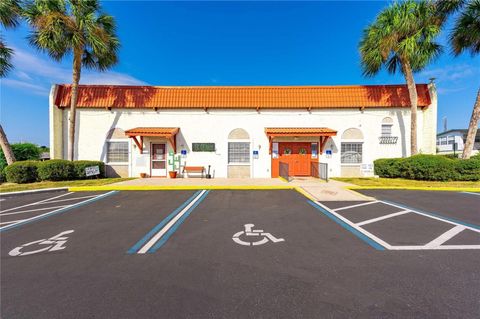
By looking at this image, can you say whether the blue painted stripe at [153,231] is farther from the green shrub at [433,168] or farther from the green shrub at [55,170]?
the green shrub at [433,168]

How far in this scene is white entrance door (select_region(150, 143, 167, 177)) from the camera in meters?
13.1

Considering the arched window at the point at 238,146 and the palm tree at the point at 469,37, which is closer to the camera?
the palm tree at the point at 469,37

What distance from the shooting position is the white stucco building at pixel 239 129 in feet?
42.5

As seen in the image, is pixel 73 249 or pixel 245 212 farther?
pixel 245 212

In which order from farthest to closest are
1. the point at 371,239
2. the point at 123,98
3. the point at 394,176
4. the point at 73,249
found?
the point at 123,98 → the point at 394,176 → the point at 371,239 → the point at 73,249

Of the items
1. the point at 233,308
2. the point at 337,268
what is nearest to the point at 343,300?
the point at 337,268

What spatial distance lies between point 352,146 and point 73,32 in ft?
→ 60.5

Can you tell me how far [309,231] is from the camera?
169 inches

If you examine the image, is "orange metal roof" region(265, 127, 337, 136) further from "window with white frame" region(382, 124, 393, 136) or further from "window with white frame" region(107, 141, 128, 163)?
"window with white frame" region(107, 141, 128, 163)

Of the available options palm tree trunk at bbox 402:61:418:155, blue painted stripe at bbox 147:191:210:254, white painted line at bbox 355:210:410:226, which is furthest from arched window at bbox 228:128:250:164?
palm tree trunk at bbox 402:61:418:155

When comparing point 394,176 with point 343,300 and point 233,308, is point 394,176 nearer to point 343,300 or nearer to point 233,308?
point 343,300

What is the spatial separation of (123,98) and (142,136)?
125 inches

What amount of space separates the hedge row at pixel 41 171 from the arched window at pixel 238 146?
9.20m

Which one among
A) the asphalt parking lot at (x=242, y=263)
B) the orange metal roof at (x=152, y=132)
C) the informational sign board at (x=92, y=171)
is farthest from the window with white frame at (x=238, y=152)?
the informational sign board at (x=92, y=171)
